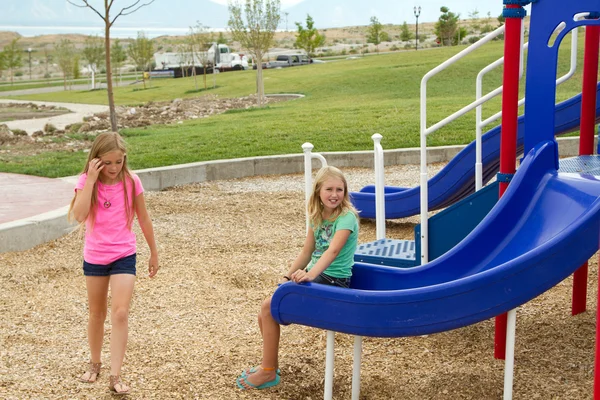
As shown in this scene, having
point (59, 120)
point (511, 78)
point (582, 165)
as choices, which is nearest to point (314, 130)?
point (582, 165)

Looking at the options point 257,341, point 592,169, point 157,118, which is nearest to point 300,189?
point 257,341

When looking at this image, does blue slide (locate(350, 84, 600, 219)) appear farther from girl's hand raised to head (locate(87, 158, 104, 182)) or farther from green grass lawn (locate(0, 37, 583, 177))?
green grass lawn (locate(0, 37, 583, 177))

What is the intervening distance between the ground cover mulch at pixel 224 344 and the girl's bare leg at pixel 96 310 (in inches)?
5.4

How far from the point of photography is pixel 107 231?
3.98 meters

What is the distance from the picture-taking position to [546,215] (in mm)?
3602

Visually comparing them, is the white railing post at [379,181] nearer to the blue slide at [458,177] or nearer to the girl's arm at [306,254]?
the blue slide at [458,177]

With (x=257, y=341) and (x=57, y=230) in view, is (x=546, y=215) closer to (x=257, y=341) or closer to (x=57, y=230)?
(x=257, y=341)

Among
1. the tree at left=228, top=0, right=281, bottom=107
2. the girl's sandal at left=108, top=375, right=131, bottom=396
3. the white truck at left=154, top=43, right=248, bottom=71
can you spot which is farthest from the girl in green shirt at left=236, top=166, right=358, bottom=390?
the white truck at left=154, top=43, right=248, bottom=71

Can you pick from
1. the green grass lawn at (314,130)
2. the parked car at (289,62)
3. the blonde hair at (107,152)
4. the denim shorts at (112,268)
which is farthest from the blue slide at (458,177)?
the parked car at (289,62)

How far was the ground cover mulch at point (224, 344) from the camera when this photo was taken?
400 cm

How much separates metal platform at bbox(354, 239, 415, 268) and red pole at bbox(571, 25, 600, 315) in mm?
1132

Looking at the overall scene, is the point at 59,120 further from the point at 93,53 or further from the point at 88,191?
the point at 93,53

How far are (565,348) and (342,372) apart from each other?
132 centimetres

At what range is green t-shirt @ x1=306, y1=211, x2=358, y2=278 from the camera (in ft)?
12.4
